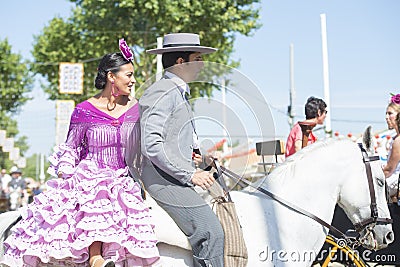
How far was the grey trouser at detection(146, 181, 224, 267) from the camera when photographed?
4156 mm

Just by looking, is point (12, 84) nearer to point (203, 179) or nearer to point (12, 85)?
point (12, 85)

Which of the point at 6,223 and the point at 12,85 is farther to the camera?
the point at 12,85

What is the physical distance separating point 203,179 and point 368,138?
61.6 inches

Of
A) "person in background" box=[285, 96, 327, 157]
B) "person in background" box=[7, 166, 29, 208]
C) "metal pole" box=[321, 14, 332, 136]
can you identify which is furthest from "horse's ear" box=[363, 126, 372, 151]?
"person in background" box=[7, 166, 29, 208]

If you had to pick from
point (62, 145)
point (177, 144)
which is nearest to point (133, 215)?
point (177, 144)

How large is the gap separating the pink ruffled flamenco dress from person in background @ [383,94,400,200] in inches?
132

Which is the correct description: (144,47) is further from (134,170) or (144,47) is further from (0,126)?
(134,170)

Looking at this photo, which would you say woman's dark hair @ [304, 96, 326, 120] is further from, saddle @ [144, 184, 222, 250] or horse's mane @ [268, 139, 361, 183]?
saddle @ [144, 184, 222, 250]

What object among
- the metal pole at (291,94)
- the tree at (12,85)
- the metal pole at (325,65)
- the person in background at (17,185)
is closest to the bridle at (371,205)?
the metal pole at (291,94)

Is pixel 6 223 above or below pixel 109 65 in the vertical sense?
below

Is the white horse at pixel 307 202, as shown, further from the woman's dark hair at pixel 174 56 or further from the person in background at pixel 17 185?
the person in background at pixel 17 185

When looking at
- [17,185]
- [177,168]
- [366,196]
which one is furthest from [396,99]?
[17,185]

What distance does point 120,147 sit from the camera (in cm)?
449

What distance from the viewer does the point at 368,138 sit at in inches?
195
